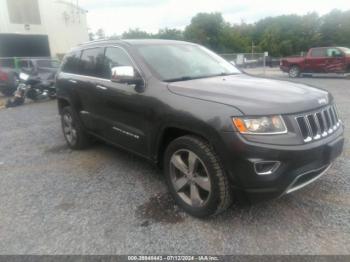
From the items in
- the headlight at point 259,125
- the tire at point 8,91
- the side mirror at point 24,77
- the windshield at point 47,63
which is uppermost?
the windshield at point 47,63

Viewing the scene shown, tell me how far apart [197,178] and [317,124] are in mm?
1180

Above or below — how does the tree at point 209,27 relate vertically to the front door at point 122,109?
above

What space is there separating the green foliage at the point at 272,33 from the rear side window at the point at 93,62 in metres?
30.9

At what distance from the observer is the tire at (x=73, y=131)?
17.4ft

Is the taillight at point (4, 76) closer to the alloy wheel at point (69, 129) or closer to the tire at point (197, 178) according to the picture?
the alloy wheel at point (69, 129)

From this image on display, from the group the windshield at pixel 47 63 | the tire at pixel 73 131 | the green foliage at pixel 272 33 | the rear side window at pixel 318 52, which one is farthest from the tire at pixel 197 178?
the green foliage at pixel 272 33

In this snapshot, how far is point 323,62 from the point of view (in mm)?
17516

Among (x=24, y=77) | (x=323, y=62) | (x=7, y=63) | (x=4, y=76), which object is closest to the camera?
(x=24, y=77)

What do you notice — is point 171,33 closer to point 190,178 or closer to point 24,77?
point 24,77

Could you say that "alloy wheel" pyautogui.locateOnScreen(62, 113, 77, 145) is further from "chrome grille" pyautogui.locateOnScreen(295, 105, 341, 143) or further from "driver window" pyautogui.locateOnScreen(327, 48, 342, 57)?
"driver window" pyautogui.locateOnScreen(327, 48, 342, 57)

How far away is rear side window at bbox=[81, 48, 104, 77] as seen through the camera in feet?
15.0

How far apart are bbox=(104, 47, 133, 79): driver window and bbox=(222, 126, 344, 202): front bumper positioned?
180cm

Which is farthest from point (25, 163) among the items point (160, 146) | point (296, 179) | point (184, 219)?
point (296, 179)

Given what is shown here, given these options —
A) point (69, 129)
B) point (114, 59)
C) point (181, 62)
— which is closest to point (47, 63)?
point (69, 129)
